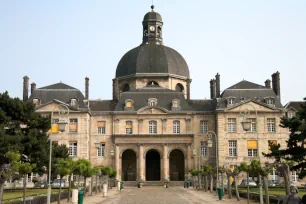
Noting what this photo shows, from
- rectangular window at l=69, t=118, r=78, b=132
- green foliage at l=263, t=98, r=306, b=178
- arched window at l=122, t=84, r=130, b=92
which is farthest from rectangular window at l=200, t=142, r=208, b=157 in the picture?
green foliage at l=263, t=98, r=306, b=178

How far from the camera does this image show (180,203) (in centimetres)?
3331

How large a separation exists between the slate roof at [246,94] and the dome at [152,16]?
18160 mm

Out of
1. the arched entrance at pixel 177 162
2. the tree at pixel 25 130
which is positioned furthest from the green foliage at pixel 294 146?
the arched entrance at pixel 177 162

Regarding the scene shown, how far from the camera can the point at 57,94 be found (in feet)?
226

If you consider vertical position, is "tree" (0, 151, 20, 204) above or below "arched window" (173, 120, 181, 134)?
below

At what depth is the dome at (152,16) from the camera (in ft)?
263

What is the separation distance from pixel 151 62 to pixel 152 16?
8.42 meters

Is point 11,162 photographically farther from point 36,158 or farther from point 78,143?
point 78,143

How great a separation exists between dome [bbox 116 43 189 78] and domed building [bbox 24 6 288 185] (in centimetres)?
399

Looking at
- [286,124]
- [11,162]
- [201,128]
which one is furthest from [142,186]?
[11,162]

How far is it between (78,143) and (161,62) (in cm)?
1774

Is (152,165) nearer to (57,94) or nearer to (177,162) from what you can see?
(177,162)

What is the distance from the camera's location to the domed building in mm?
67062

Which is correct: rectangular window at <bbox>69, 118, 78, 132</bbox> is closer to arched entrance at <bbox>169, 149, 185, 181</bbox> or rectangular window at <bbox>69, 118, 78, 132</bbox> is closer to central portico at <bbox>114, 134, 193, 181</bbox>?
central portico at <bbox>114, 134, 193, 181</bbox>
